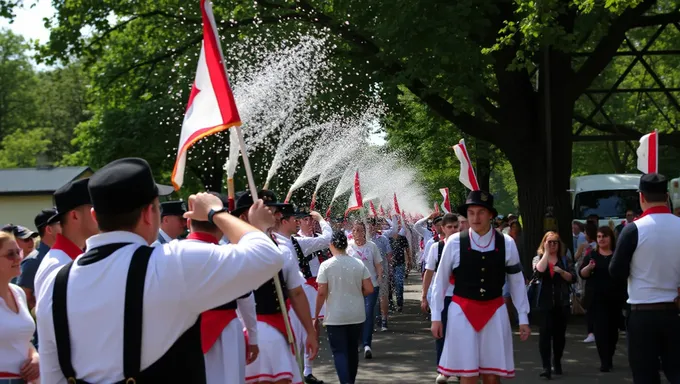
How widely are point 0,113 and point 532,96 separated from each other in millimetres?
61171

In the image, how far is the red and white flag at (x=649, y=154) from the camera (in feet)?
31.1

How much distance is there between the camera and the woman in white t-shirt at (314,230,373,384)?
11617mm

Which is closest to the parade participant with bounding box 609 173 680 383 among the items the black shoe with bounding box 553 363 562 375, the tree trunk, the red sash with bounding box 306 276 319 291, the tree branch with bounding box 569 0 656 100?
the black shoe with bounding box 553 363 562 375

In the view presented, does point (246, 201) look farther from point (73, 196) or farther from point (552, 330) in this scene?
point (552, 330)

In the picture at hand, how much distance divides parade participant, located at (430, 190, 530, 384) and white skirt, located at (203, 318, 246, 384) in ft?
9.53

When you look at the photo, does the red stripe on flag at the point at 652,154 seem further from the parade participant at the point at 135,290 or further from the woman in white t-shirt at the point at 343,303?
the parade participant at the point at 135,290

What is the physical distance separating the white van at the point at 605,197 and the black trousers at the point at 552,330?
46.8ft

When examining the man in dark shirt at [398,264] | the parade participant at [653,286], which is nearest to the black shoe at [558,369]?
the parade participant at [653,286]

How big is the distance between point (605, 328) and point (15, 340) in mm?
8838

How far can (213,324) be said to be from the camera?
272 inches

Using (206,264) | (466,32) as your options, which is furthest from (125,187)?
(466,32)

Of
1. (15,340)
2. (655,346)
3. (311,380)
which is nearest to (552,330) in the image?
(311,380)

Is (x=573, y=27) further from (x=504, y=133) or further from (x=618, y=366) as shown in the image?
(x=618, y=366)

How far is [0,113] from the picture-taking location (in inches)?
2940
